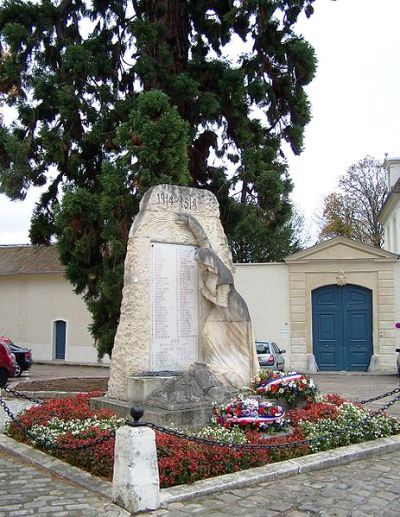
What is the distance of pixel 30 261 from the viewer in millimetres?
29328

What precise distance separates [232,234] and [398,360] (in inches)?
335

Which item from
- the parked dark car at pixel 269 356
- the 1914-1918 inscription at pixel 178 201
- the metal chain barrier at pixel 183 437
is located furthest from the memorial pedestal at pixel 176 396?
the parked dark car at pixel 269 356

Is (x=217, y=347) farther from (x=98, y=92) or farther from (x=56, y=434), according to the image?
(x=98, y=92)

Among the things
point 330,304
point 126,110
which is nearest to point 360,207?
point 330,304

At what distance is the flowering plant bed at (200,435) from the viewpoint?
228 inches

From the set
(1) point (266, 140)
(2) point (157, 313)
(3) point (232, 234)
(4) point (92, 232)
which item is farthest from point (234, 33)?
(2) point (157, 313)

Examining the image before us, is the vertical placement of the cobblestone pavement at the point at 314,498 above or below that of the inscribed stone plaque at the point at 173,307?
below

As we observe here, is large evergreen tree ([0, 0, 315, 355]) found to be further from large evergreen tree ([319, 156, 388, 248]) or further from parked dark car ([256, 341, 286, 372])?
large evergreen tree ([319, 156, 388, 248])

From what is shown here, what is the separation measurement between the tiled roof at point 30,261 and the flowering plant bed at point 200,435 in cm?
2007

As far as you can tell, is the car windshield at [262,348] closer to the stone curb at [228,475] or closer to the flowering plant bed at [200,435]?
the flowering plant bed at [200,435]

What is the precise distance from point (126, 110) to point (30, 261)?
1760 centimetres

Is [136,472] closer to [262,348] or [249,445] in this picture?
[249,445]

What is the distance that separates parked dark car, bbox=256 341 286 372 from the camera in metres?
18.3

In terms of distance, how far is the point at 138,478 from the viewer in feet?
16.2
